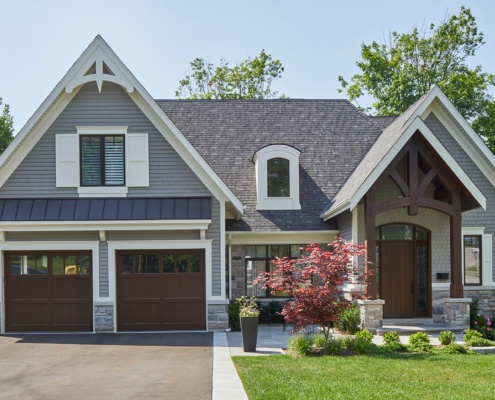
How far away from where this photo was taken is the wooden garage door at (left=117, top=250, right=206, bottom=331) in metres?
18.5

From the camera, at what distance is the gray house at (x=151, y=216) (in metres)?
17.8

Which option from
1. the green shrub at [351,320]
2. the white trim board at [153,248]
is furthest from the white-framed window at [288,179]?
the green shrub at [351,320]

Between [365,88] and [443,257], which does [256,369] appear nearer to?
[443,257]

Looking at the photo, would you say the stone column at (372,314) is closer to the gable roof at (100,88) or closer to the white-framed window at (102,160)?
the gable roof at (100,88)

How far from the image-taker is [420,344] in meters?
14.8

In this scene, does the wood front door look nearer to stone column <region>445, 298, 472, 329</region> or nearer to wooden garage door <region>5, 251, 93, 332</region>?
stone column <region>445, 298, 472, 329</region>

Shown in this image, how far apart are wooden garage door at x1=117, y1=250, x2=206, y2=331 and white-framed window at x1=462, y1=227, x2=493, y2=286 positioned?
7.97 meters

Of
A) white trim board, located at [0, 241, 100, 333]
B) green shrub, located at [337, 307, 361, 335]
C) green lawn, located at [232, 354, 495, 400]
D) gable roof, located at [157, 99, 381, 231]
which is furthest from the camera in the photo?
gable roof, located at [157, 99, 381, 231]

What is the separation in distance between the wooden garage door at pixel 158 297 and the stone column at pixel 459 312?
6.66 m

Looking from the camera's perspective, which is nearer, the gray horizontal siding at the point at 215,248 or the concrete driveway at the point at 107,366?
the concrete driveway at the point at 107,366

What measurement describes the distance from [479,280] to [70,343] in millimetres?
11914

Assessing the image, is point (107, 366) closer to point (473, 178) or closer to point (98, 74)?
point (98, 74)

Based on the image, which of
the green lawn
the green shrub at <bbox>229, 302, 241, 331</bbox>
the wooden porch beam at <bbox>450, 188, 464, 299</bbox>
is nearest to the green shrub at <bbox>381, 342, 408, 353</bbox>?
the green lawn

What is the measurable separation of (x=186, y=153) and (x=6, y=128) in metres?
27.4
